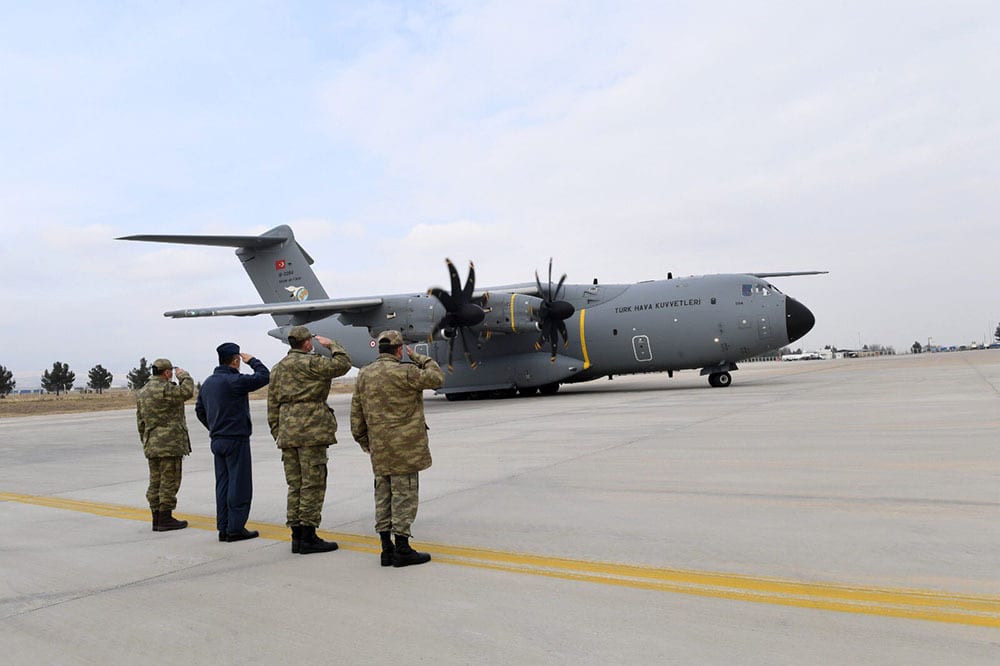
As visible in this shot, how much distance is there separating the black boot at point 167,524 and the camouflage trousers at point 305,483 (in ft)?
5.74

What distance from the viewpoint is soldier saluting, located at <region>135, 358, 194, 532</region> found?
22.4 feet

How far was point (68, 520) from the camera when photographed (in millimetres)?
7398

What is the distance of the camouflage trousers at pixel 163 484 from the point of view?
22.2 ft

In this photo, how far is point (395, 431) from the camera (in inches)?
209

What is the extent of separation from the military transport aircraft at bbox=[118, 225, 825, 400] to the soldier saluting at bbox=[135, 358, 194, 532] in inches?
571

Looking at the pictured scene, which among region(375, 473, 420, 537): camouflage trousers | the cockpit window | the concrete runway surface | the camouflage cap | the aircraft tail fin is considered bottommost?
the concrete runway surface

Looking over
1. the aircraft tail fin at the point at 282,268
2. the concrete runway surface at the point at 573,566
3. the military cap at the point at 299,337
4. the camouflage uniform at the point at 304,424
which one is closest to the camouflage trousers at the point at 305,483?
the camouflage uniform at the point at 304,424

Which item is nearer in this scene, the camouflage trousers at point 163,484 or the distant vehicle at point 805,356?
the camouflage trousers at point 163,484

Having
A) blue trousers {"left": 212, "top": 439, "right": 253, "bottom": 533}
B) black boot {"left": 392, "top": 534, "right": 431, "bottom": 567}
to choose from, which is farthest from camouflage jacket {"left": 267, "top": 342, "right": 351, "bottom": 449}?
black boot {"left": 392, "top": 534, "right": 431, "bottom": 567}

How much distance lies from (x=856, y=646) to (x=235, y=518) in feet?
16.3

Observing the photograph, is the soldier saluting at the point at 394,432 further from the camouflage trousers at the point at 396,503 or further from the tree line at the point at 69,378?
the tree line at the point at 69,378

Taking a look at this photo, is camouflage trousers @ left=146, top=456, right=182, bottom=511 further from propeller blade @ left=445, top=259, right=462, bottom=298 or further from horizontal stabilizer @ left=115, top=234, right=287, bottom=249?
Answer: horizontal stabilizer @ left=115, top=234, right=287, bottom=249

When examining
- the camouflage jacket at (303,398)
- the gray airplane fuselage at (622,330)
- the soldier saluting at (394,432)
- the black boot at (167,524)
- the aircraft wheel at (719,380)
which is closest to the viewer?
the soldier saluting at (394,432)

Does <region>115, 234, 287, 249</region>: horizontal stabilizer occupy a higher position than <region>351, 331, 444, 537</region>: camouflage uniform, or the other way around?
<region>115, 234, 287, 249</region>: horizontal stabilizer
